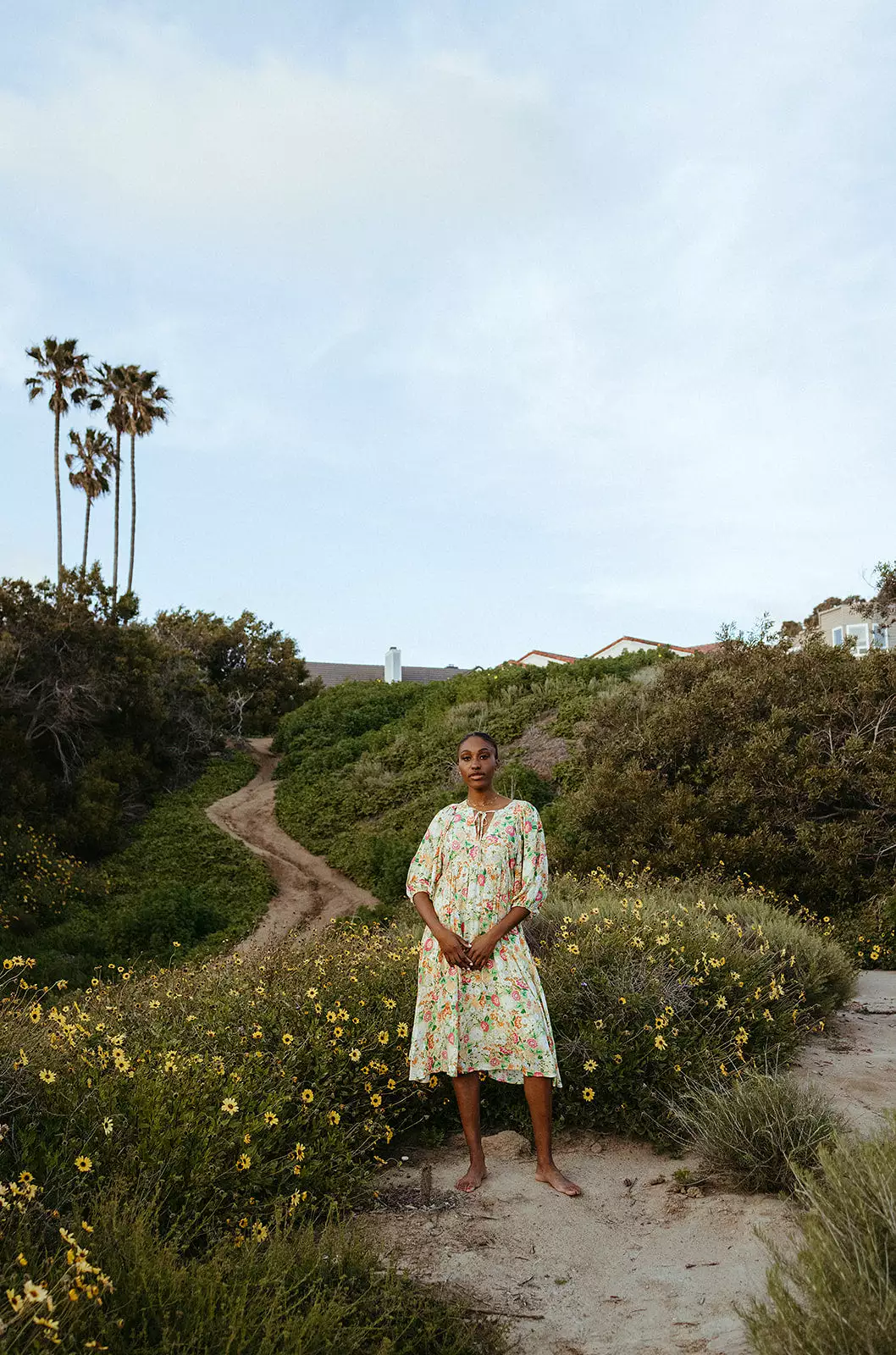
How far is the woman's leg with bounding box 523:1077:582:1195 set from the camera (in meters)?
4.20

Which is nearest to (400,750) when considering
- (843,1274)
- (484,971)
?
(484,971)

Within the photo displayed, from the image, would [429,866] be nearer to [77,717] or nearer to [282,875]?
[282,875]

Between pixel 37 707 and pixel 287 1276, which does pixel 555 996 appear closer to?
pixel 287 1276

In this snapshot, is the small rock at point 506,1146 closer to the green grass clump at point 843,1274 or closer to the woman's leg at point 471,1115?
the woman's leg at point 471,1115

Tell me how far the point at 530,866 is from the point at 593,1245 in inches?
57.2

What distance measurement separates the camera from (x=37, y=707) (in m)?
17.7

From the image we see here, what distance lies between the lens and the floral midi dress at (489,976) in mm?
4234

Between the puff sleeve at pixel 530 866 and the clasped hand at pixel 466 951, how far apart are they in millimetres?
213

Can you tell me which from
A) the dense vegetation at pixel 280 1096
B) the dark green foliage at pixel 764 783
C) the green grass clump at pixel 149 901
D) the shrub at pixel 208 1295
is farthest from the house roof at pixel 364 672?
the shrub at pixel 208 1295

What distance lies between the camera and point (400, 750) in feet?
70.3

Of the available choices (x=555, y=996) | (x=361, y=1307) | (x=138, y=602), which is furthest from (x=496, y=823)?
(x=138, y=602)

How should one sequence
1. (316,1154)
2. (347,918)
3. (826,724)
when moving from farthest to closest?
(347,918)
(826,724)
(316,1154)

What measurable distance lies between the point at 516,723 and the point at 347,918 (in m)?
7.97

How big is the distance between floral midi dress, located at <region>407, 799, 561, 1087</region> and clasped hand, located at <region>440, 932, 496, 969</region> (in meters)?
0.06
